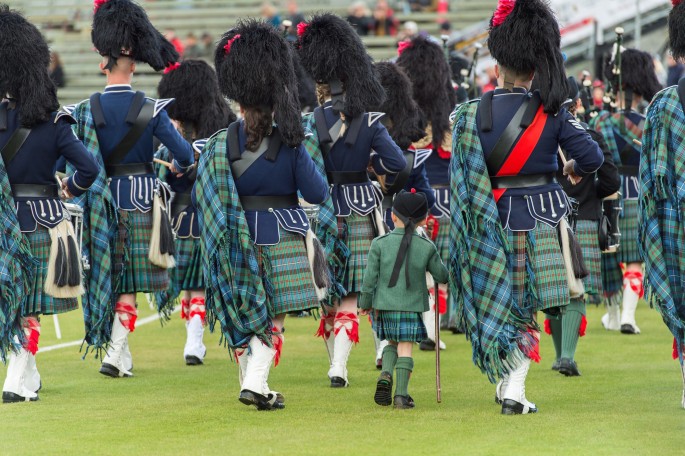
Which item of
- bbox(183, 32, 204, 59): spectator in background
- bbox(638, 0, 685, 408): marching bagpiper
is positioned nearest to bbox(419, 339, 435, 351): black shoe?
bbox(638, 0, 685, 408): marching bagpiper

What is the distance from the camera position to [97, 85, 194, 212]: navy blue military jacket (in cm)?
792

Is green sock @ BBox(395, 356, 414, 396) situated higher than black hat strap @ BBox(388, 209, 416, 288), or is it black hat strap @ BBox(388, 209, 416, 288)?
black hat strap @ BBox(388, 209, 416, 288)

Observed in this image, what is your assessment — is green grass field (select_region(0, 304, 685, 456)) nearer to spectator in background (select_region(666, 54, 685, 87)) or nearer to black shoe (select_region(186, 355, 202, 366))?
black shoe (select_region(186, 355, 202, 366))

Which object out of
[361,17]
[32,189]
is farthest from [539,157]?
[361,17]

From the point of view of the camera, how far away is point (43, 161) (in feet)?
23.4

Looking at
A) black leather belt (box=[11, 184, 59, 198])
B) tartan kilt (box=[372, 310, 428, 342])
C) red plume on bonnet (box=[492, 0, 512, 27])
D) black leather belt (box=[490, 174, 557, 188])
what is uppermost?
red plume on bonnet (box=[492, 0, 512, 27])

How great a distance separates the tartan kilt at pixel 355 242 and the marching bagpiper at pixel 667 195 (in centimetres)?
205

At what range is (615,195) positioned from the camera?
948cm

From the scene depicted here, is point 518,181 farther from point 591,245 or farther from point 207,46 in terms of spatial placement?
point 207,46

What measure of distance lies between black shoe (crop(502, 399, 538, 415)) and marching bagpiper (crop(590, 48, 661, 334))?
3.78 metres

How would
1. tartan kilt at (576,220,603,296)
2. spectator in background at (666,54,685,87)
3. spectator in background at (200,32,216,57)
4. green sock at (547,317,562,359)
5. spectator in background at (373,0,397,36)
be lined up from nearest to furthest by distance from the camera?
green sock at (547,317,562,359), tartan kilt at (576,220,603,296), spectator in background at (666,54,685,87), spectator in background at (200,32,216,57), spectator in background at (373,0,397,36)

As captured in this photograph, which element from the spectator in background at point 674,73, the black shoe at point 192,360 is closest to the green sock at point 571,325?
the black shoe at point 192,360

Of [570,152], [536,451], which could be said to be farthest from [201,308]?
[536,451]

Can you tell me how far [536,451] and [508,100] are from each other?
1.87m
